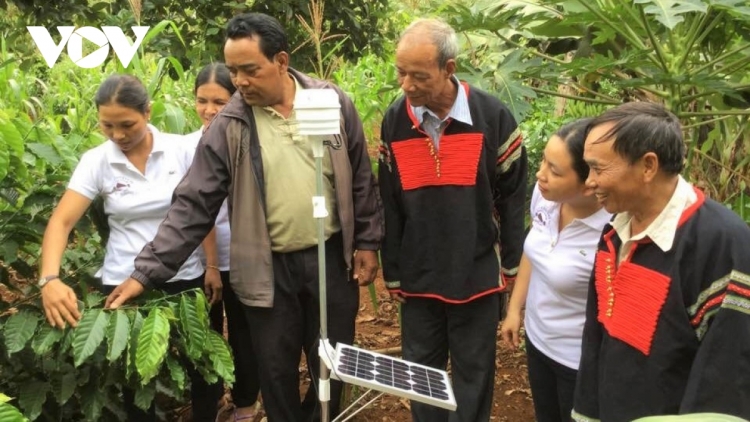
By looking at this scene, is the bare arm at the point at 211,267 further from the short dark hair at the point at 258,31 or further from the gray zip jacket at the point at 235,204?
the short dark hair at the point at 258,31

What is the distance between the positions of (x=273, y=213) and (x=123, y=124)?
0.54 m

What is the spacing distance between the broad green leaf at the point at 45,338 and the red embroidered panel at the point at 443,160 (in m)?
1.17

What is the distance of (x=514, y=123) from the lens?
96.3 inches

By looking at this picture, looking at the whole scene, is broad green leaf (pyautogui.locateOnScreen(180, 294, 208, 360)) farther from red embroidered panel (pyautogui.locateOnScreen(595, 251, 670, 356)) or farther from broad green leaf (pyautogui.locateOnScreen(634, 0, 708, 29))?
broad green leaf (pyautogui.locateOnScreen(634, 0, 708, 29))

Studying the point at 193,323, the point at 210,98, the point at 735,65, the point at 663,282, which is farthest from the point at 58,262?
the point at 735,65

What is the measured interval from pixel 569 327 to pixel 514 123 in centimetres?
70

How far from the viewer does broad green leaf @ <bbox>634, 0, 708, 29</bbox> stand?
2047mm

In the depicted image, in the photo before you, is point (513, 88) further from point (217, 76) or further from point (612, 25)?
point (217, 76)

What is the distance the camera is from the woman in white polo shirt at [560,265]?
6.66ft

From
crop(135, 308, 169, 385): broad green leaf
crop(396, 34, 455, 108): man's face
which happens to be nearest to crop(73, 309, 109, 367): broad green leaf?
crop(135, 308, 169, 385): broad green leaf

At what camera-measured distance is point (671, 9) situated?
2.07 metres

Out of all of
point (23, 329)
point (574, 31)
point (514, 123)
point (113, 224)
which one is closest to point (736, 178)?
point (574, 31)

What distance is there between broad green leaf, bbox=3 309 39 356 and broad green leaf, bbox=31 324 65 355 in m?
0.02

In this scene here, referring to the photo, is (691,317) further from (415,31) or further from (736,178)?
(736,178)
